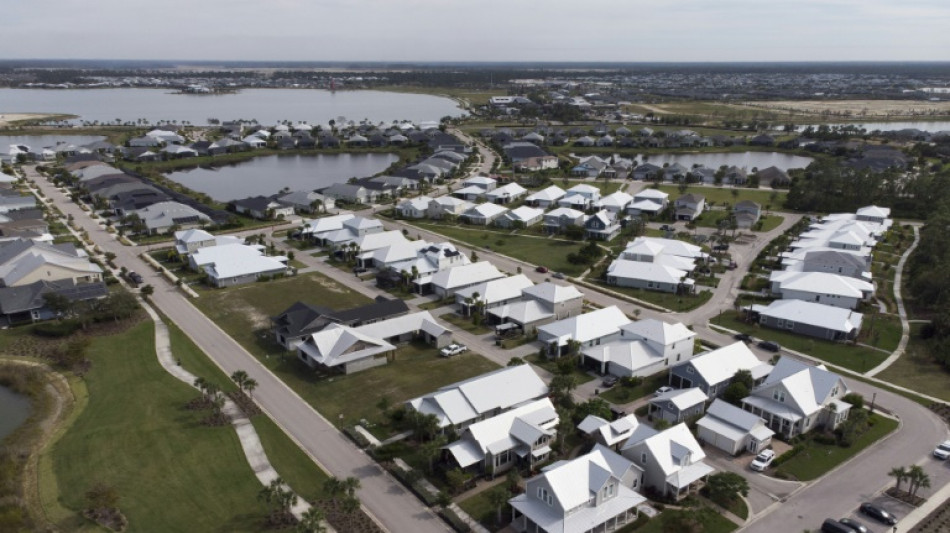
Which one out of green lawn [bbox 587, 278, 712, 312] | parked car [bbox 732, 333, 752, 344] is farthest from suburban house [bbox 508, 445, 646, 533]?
green lawn [bbox 587, 278, 712, 312]

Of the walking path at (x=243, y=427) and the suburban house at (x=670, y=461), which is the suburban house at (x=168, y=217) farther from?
the suburban house at (x=670, y=461)

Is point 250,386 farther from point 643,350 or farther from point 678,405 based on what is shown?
point 643,350

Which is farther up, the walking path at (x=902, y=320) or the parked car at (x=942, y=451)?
the walking path at (x=902, y=320)

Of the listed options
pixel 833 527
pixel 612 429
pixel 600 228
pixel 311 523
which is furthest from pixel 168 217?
pixel 833 527

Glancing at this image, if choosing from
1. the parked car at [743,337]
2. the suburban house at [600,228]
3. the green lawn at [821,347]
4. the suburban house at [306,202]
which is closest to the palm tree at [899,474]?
the green lawn at [821,347]

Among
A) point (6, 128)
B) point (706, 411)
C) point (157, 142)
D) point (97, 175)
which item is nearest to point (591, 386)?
point (706, 411)

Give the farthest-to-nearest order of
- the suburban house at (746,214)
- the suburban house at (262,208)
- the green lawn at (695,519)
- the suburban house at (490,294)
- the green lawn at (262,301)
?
the suburban house at (262,208) → the suburban house at (746,214) → the suburban house at (490,294) → the green lawn at (262,301) → the green lawn at (695,519)
